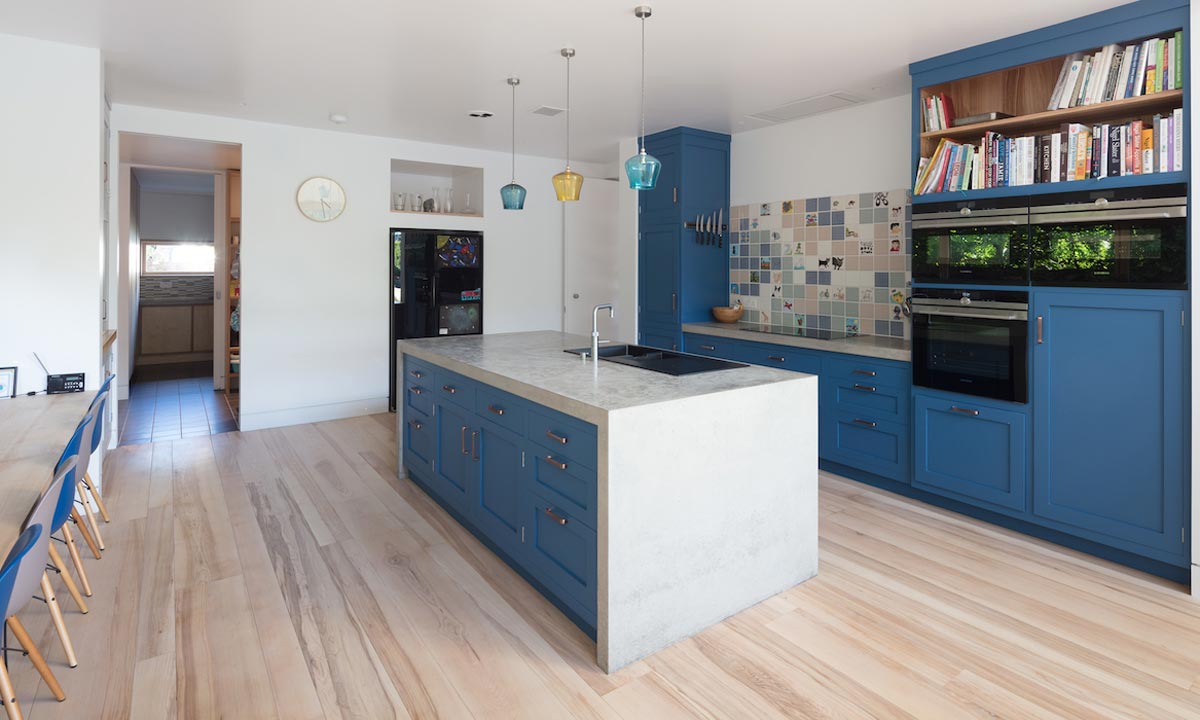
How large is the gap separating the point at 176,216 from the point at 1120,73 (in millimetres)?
10504

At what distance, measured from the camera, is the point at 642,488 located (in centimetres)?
224

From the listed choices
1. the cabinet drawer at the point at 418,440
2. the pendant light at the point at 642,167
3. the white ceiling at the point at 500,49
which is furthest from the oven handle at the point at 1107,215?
the cabinet drawer at the point at 418,440

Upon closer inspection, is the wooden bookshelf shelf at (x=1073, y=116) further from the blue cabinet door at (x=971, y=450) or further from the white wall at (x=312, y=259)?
the white wall at (x=312, y=259)

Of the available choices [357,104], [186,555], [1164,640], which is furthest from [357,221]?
[1164,640]

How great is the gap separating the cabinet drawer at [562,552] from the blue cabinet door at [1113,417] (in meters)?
2.35

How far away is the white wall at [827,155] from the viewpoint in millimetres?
4449

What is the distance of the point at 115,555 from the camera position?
3053 millimetres

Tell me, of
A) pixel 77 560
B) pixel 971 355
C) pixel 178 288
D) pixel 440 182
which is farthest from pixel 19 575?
pixel 178 288

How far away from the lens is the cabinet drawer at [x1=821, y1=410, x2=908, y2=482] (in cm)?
394

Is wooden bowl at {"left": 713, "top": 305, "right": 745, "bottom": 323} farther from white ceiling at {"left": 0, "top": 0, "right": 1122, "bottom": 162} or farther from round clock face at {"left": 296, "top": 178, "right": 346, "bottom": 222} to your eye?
round clock face at {"left": 296, "top": 178, "right": 346, "bottom": 222}

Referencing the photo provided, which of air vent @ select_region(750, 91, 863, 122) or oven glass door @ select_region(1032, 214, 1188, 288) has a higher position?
air vent @ select_region(750, 91, 863, 122)

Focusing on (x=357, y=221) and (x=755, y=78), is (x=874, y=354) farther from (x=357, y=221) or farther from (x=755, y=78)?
(x=357, y=221)

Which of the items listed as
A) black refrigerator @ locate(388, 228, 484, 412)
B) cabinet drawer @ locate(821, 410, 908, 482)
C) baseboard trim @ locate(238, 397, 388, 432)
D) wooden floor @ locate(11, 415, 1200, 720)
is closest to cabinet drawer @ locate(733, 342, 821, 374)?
cabinet drawer @ locate(821, 410, 908, 482)

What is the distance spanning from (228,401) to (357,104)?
3.59 meters
